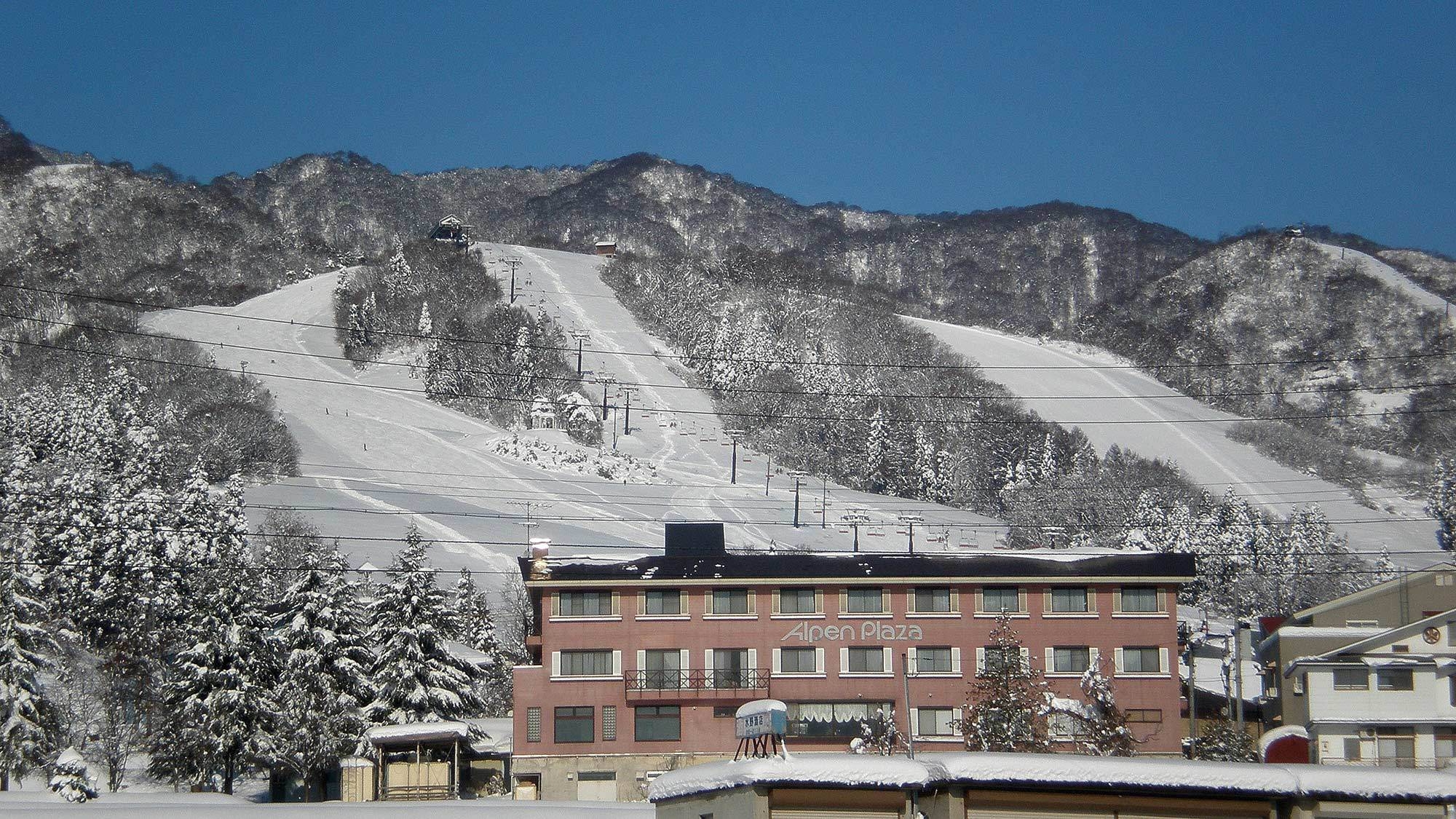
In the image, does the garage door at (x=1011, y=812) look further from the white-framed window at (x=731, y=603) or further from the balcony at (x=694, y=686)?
the white-framed window at (x=731, y=603)

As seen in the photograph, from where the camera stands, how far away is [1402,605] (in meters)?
78.8

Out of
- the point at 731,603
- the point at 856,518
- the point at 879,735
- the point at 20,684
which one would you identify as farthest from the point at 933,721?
the point at 856,518

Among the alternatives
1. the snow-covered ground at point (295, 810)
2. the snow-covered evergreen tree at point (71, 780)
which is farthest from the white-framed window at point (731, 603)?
the snow-covered evergreen tree at point (71, 780)

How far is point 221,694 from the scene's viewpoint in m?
58.8

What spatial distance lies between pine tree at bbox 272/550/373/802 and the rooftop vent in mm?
15580

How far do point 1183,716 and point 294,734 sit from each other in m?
38.6

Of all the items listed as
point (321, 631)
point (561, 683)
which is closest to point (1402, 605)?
point (561, 683)

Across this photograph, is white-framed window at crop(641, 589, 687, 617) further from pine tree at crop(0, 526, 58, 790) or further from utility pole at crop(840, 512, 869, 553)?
utility pole at crop(840, 512, 869, 553)

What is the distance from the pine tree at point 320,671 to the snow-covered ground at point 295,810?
565 inches

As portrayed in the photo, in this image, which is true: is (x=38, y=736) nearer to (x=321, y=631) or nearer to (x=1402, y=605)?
(x=321, y=631)

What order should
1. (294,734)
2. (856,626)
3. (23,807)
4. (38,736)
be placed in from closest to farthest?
(23,807), (38,736), (294,734), (856,626)

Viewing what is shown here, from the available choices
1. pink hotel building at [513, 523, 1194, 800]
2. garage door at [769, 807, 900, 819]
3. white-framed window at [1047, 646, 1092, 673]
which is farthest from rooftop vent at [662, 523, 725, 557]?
garage door at [769, 807, 900, 819]

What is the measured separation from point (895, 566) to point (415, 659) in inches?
808

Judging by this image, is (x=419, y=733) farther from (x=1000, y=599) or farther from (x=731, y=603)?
(x=1000, y=599)
